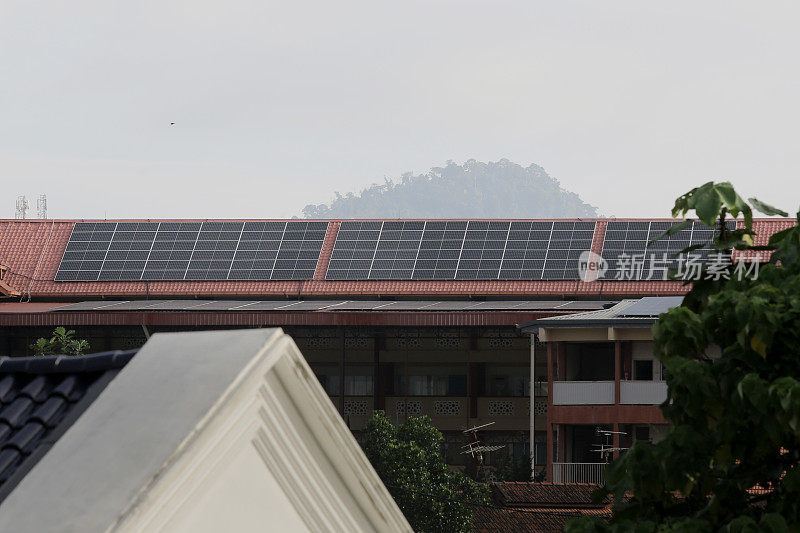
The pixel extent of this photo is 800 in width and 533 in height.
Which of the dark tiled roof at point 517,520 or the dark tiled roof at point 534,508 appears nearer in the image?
the dark tiled roof at point 517,520

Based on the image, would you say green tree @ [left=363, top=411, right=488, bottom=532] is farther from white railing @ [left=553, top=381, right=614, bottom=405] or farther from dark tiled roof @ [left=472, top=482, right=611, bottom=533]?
white railing @ [left=553, top=381, right=614, bottom=405]

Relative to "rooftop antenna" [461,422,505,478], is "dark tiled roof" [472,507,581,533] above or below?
below

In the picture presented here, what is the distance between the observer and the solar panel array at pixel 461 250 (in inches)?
2128

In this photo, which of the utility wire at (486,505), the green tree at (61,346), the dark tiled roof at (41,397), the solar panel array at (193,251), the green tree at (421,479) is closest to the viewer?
the dark tiled roof at (41,397)

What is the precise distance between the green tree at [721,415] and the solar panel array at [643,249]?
42.0 meters

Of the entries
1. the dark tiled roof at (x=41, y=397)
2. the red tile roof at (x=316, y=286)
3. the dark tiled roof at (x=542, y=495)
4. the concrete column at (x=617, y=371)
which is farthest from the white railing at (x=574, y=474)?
the dark tiled roof at (x=41, y=397)

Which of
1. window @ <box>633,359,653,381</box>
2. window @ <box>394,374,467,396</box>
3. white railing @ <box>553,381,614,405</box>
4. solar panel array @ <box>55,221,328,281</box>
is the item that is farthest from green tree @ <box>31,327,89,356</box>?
window @ <box>633,359,653,381</box>

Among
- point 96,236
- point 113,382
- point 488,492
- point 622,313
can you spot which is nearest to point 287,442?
point 113,382

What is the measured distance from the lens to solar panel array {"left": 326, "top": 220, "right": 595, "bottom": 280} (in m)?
54.1

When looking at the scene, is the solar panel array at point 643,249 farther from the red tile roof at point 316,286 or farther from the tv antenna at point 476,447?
the tv antenna at point 476,447

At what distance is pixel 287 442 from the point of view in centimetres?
607

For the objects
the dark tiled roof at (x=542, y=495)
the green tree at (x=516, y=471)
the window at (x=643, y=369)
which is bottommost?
the dark tiled roof at (x=542, y=495)

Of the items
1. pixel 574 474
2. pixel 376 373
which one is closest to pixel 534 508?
pixel 574 474

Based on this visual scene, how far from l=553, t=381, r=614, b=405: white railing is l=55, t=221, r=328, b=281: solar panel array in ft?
57.2
